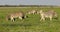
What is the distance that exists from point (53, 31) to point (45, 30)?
0.63 meters

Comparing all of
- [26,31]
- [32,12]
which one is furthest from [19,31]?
[32,12]

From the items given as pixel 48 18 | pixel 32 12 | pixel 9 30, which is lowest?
pixel 32 12

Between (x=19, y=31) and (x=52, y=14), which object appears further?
(x=52, y=14)

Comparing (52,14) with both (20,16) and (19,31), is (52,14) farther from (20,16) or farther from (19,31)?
(19,31)

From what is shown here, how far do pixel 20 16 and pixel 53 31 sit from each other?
316 inches

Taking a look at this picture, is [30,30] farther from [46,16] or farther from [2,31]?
[46,16]

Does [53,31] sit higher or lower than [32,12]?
higher

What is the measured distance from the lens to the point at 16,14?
21562mm

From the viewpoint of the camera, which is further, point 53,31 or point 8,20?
point 8,20

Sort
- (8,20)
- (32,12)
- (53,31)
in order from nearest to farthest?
(53,31)
(8,20)
(32,12)

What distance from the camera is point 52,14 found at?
2102 centimetres

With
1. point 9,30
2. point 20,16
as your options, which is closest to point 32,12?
point 20,16

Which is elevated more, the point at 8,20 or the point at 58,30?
the point at 58,30

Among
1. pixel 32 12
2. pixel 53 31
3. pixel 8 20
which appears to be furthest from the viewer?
pixel 32 12
